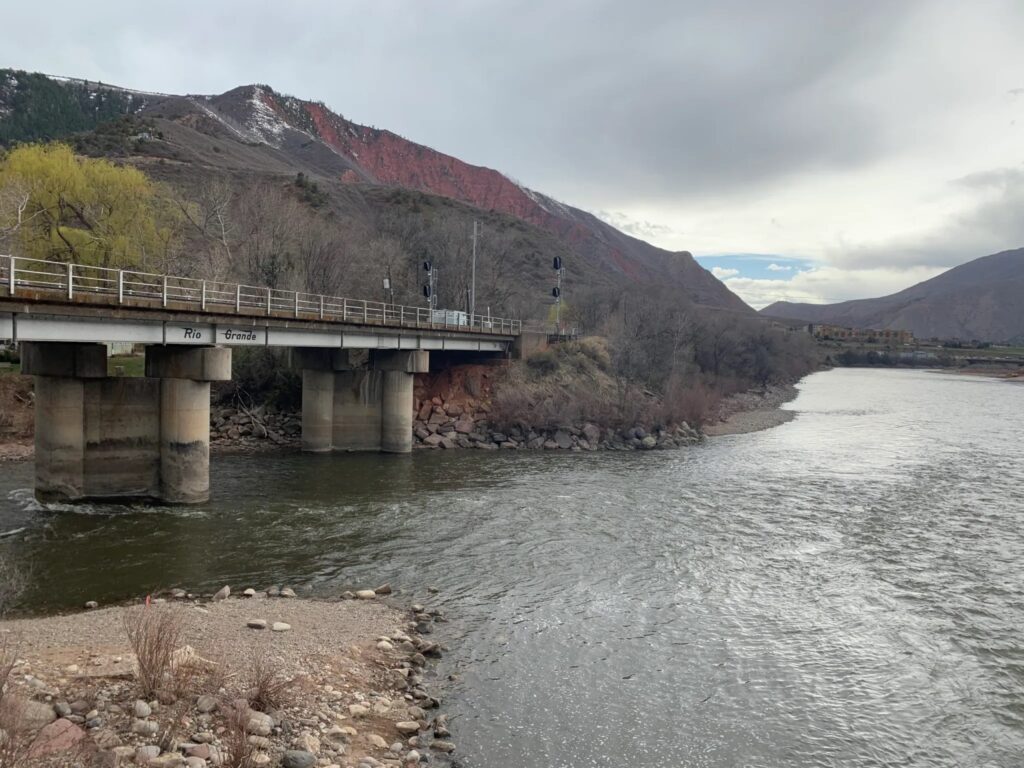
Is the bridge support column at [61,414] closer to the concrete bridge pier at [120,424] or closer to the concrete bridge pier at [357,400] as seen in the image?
the concrete bridge pier at [120,424]

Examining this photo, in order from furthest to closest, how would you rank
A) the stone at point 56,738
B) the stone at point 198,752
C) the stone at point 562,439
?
the stone at point 562,439 < the stone at point 198,752 < the stone at point 56,738

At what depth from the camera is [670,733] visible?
37.8 feet

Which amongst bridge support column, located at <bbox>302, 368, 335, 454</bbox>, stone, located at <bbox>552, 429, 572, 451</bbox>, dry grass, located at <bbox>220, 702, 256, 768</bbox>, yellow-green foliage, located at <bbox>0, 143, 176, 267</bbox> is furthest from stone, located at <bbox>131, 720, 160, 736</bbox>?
yellow-green foliage, located at <bbox>0, 143, 176, 267</bbox>

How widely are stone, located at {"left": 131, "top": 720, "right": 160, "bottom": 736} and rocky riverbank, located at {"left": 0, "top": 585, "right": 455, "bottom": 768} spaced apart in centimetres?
1

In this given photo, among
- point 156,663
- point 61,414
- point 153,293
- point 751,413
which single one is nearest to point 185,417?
point 61,414

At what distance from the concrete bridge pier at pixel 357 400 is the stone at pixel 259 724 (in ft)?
95.2

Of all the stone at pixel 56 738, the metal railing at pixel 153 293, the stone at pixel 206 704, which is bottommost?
the stone at pixel 206 704

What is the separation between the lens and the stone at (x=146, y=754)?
8.30 metres

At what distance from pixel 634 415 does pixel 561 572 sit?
26780mm

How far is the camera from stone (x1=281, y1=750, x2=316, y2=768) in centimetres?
898

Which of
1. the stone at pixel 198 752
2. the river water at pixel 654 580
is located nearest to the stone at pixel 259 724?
the stone at pixel 198 752

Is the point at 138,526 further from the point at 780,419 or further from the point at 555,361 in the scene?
the point at 780,419

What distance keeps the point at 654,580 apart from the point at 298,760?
1172cm

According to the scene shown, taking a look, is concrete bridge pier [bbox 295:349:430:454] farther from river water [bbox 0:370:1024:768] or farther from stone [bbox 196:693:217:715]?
stone [bbox 196:693:217:715]
